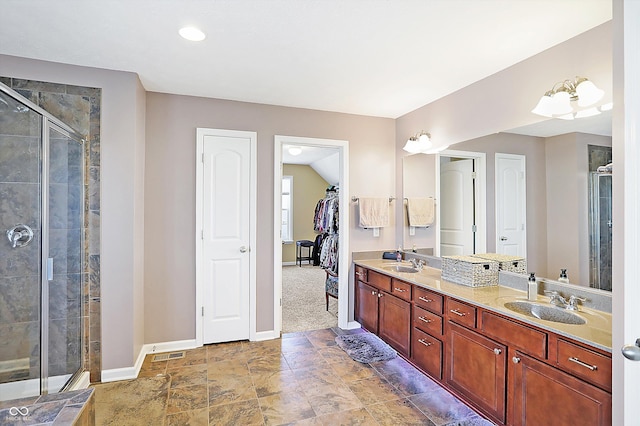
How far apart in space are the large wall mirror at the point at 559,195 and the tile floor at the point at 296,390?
121 cm

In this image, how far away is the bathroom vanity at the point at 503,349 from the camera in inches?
61.7

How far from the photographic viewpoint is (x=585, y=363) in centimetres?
156

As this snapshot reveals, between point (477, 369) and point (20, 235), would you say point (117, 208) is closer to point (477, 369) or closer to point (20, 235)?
point (20, 235)

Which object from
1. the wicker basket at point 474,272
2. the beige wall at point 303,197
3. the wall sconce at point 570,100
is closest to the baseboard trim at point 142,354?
the wicker basket at point 474,272

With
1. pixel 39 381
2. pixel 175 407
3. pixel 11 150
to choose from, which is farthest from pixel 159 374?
pixel 11 150

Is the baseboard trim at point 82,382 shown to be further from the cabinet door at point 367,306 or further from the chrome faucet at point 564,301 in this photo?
the chrome faucet at point 564,301

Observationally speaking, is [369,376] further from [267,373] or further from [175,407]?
[175,407]

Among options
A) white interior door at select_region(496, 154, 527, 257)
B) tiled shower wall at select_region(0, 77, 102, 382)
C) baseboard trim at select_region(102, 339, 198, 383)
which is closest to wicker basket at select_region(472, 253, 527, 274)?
white interior door at select_region(496, 154, 527, 257)

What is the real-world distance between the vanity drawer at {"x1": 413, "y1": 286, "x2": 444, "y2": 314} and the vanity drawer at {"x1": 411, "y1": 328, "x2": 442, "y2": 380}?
22 centimetres

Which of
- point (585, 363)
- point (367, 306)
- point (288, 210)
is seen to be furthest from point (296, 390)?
point (288, 210)

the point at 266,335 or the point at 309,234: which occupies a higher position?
the point at 309,234

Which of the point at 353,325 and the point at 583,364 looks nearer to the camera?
the point at 583,364

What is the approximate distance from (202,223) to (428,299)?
2.24m

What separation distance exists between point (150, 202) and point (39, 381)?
1.58 m
